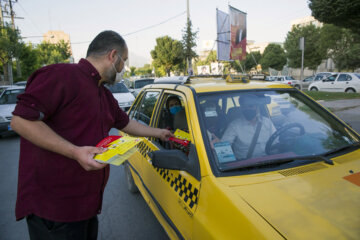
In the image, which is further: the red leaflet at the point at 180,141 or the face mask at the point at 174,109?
the face mask at the point at 174,109

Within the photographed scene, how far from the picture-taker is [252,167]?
5.42 feet

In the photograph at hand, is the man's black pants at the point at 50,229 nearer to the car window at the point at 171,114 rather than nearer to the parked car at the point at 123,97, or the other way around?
the car window at the point at 171,114

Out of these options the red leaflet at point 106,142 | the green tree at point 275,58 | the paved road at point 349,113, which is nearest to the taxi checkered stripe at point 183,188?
the red leaflet at point 106,142

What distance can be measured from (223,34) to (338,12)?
7674mm

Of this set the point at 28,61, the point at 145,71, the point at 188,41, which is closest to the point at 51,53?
the point at 28,61

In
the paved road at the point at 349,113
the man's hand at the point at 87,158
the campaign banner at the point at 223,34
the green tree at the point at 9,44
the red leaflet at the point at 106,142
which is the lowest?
the paved road at the point at 349,113

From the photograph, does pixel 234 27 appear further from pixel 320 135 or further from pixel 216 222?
pixel 216 222


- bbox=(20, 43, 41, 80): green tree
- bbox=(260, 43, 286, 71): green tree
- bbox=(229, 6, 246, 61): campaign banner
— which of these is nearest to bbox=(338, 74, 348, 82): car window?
bbox=(229, 6, 246, 61): campaign banner

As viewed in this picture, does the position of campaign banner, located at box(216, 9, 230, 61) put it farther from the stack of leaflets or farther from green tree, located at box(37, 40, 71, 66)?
green tree, located at box(37, 40, 71, 66)

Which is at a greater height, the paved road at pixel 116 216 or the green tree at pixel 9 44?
the green tree at pixel 9 44

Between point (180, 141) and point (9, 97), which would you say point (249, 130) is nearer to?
point (180, 141)

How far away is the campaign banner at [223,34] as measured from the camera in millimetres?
8945

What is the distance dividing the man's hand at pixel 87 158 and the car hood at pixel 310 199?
2.52 feet

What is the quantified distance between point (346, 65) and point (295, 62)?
787 cm
